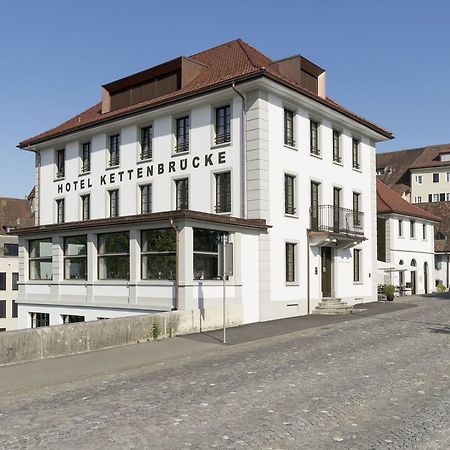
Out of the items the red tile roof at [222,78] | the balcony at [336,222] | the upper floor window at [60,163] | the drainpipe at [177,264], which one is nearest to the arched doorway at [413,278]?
the red tile roof at [222,78]

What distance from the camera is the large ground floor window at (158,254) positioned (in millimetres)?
18531

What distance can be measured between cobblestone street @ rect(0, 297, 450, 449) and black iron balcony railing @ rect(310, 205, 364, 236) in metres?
11.2

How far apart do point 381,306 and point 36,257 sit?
15.3 metres

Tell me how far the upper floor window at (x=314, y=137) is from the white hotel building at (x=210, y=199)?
0.25ft

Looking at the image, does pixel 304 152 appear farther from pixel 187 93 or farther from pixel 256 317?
pixel 256 317

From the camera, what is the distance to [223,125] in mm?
22719

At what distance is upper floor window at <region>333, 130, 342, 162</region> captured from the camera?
26.5 m

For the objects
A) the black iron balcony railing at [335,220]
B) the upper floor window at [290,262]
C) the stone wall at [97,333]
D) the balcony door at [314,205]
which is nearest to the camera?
the stone wall at [97,333]

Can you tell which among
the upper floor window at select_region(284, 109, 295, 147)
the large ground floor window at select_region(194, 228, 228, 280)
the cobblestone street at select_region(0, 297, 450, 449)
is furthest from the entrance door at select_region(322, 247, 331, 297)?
the cobblestone street at select_region(0, 297, 450, 449)

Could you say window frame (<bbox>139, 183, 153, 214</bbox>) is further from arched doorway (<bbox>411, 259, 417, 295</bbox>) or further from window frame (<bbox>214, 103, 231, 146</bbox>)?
arched doorway (<bbox>411, 259, 417, 295</bbox>)

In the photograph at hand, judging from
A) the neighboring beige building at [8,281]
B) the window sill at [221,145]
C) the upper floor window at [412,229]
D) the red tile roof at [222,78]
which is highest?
the red tile roof at [222,78]

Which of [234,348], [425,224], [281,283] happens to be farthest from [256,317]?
[425,224]

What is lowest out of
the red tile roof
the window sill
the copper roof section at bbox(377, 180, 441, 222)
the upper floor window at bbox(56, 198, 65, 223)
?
the upper floor window at bbox(56, 198, 65, 223)

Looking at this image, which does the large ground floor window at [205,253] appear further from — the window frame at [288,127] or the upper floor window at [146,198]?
the upper floor window at [146,198]
